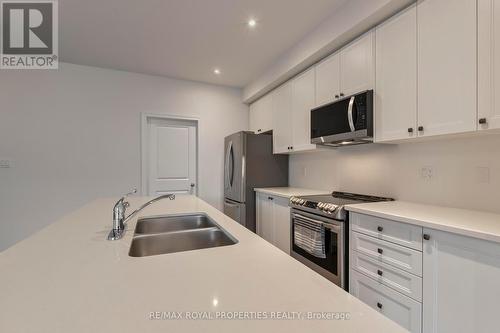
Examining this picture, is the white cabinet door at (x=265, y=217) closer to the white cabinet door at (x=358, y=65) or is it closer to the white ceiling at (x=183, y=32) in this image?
the white cabinet door at (x=358, y=65)

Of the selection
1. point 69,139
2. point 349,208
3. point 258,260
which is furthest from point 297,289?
point 69,139

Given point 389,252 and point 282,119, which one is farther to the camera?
point 282,119

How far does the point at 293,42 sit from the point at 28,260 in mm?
2785

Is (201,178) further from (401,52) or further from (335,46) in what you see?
(401,52)

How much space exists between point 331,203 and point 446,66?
1.17 meters

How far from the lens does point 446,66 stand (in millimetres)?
Answer: 1470

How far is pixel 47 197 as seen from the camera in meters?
3.06

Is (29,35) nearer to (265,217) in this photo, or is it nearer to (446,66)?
(265,217)

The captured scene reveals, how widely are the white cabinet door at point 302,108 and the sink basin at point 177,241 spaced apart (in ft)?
5.48

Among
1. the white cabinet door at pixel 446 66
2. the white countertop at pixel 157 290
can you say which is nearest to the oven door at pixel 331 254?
the white cabinet door at pixel 446 66

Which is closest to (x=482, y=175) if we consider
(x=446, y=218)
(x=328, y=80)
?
(x=446, y=218)

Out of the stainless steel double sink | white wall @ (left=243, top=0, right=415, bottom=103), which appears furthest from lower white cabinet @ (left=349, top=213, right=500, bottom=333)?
white wall @ (left=243, top=0, right=415, bottom=103)

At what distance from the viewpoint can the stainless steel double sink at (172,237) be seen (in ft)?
4.02

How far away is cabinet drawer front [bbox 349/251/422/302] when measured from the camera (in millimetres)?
1339
